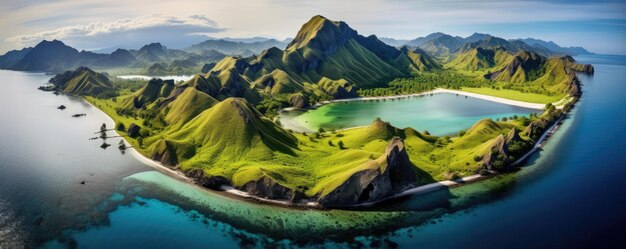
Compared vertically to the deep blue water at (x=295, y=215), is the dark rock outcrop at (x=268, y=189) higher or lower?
higher

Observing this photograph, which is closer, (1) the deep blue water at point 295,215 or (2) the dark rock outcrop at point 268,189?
(1) the deep blue water at point 295,215

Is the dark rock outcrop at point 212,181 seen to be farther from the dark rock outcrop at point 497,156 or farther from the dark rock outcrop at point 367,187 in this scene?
the dark rock outcrop at point 497,156

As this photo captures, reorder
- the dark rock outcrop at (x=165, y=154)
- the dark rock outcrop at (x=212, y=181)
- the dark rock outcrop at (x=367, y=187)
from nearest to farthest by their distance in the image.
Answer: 1. the dark rock outcrop at (x=367, y=187)
2. the dark rock outcrop at (x=212, y=181)
3. the dark rock outcrop at (x=165, y=154)

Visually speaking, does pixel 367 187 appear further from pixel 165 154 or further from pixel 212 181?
pixel 165 154

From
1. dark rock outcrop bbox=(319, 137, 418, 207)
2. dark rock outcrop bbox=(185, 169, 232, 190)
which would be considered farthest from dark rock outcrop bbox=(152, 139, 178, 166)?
dark rock outcrop bbox=(319, 137, 418, 207)

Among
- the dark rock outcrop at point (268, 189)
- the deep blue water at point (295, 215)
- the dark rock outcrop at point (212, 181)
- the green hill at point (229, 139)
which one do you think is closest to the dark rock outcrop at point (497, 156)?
the deep blue water at point (295, 215)

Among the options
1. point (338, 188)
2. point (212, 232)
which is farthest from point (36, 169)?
point (338, 188)

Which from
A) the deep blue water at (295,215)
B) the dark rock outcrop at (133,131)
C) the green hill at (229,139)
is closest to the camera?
the deep blue water at (295,215)

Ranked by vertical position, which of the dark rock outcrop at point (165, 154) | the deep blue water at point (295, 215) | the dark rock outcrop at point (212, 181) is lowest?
the deep blue water at point (295, 215)
